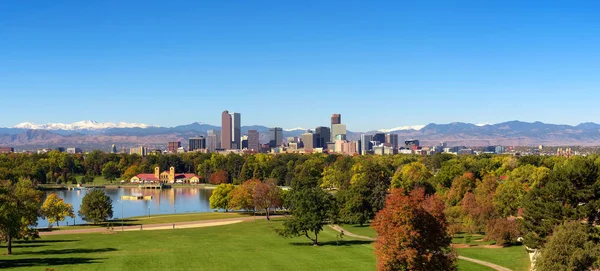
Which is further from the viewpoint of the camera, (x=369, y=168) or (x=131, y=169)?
(x=131, y=169)

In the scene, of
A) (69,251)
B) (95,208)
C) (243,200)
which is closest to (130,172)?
(243,200)

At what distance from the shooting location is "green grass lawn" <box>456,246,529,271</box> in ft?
139

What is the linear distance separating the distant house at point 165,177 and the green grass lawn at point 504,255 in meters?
133

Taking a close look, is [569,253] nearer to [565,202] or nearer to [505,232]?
[565,202]

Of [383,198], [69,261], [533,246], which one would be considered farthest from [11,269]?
[383,198]

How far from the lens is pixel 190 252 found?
49938mm

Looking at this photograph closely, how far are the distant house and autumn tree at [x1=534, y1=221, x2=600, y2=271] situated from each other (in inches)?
5848

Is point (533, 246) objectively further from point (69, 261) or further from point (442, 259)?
point (69, 261)

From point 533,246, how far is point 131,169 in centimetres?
15387

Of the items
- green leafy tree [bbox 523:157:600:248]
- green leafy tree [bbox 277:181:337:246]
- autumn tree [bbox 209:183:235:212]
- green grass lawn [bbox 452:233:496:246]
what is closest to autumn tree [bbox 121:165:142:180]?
autumn tree [bbox 209:183:235:212]

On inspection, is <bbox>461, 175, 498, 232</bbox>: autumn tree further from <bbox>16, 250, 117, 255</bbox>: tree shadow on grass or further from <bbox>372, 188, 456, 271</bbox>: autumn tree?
<bbox>16, 250, 117, 255</bbox>: tree shadow on grass

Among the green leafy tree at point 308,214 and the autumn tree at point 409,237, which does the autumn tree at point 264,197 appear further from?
the autumn tree at point 409,237

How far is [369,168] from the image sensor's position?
81500 millimetres

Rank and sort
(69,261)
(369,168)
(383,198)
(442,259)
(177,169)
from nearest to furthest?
(442,259) < (69,261) < (383,198) < (369,168) < (177,169)
